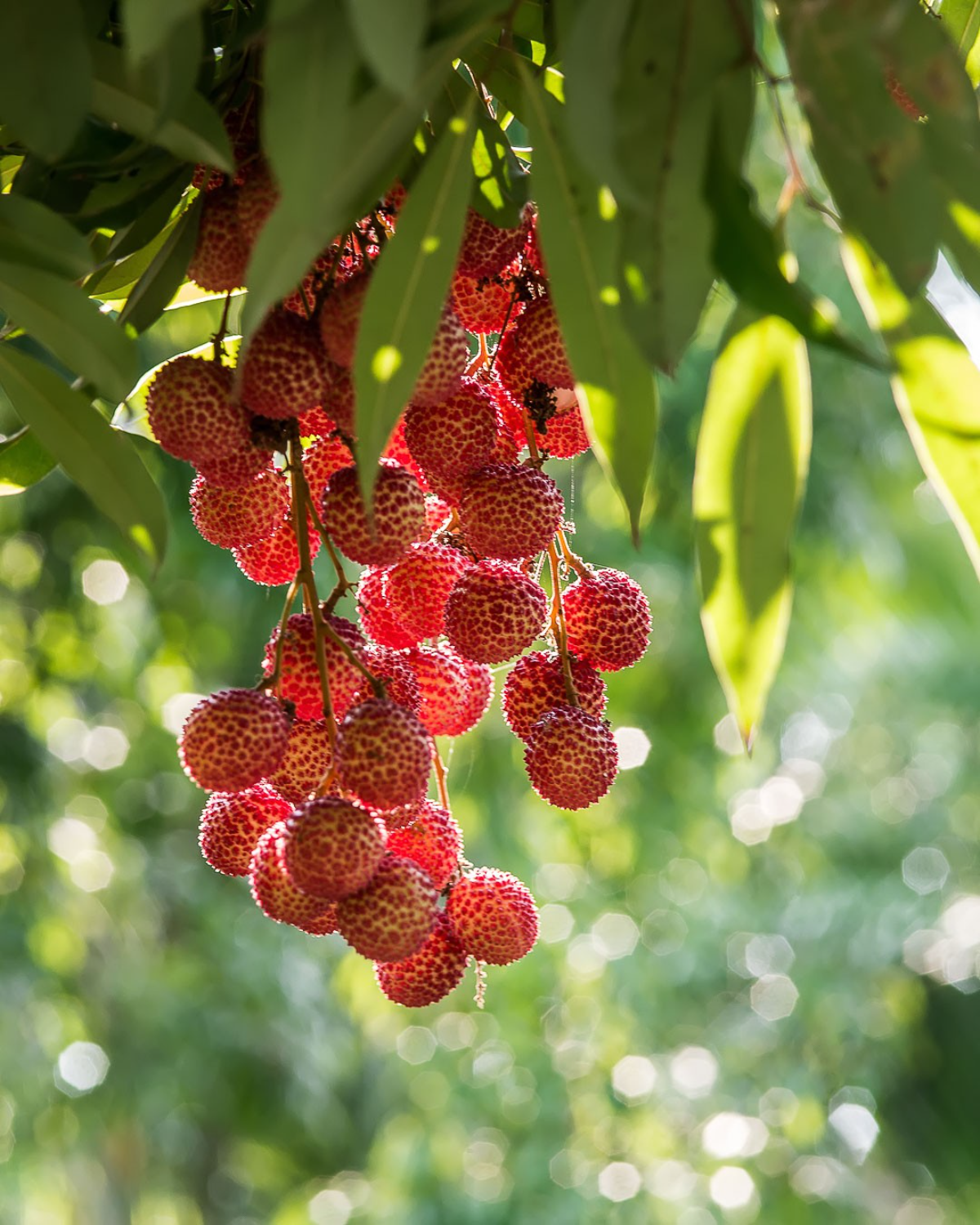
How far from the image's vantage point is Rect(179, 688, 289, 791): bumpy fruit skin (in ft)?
1.54

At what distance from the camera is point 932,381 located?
0.39m

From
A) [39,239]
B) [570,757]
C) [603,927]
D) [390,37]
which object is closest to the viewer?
[390,37]

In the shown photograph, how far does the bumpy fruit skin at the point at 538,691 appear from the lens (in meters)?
0.56

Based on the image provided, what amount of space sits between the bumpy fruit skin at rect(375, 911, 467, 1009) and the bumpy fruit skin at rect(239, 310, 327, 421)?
21 cm

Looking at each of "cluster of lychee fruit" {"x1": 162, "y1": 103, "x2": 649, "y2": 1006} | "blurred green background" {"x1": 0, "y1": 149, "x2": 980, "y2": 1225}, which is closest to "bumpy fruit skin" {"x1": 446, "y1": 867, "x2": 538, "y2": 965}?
"cluster of lychee fruit" {"x1": 162, "y1": 103, "x2": 649, "y2": 1006}

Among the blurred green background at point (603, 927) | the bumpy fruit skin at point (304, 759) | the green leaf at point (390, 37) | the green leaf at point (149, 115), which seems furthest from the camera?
the blurred green background at point (603, 927)

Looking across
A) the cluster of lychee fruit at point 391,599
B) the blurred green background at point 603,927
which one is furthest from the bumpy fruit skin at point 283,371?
the blurred green background at point 603,927

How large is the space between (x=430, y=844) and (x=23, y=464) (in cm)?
22

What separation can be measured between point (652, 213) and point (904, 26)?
0.29 ft

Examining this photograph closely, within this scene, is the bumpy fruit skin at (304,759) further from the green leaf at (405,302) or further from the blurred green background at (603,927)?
the blurred green background at (603,927)

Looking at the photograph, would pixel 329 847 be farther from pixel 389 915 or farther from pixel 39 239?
pixel 39 239

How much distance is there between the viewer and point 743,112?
13.8 inches

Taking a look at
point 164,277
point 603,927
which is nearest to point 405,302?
point 164,277

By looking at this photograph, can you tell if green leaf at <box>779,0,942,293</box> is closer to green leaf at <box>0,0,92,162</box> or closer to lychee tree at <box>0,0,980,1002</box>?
lychee tree at <box>0,0,980,1002</box>
